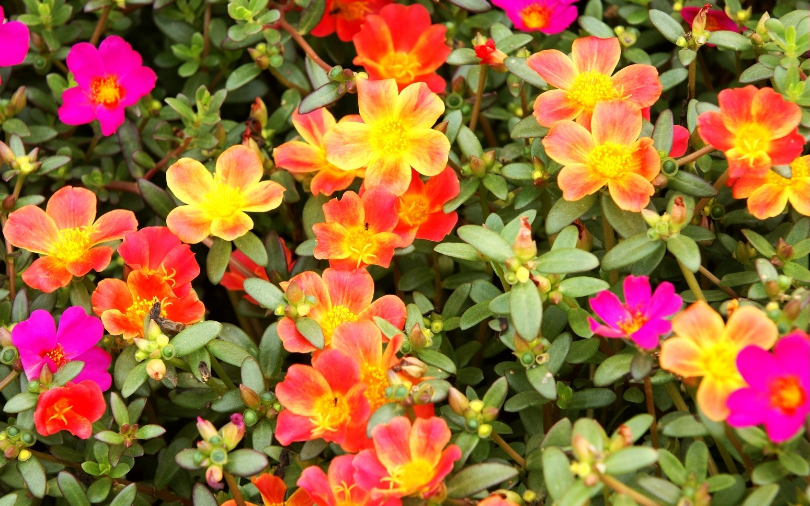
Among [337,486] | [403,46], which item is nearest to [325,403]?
[337,486]

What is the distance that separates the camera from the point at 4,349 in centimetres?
150

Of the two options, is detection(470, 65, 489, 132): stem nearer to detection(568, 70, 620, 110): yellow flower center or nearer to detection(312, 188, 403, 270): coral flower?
detection(568, 70, 620, 110): yellow flower center

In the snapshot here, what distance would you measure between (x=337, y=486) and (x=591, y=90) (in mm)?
898

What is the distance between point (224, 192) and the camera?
165 cm

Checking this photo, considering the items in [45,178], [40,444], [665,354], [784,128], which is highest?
[784,128]

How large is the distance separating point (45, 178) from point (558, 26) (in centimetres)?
128

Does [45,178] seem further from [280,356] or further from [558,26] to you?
[558,26]

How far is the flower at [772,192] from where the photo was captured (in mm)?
1469

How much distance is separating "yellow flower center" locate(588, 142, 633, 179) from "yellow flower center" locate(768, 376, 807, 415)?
486 mm

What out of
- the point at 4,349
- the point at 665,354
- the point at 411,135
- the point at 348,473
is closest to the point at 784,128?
the point at 665,354

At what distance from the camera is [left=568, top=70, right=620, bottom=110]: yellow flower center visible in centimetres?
159

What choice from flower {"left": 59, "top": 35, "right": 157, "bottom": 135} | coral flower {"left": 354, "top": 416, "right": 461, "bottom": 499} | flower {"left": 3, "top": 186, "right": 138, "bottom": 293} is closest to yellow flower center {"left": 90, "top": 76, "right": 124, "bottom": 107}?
flower {"left": 59, "top": 35, "right": 157, "bottom": 135}

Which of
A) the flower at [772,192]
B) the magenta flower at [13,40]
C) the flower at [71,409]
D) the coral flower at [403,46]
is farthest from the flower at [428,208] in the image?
the magenta flower at [13,40]

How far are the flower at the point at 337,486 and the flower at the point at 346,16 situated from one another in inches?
44.1
